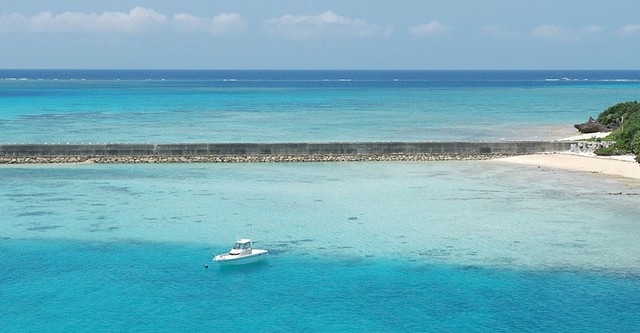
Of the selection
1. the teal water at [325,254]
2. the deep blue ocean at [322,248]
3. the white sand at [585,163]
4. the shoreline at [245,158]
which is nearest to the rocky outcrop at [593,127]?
the white sand at [585,163]

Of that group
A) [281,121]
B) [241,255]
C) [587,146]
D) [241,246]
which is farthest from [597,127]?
[241,255]

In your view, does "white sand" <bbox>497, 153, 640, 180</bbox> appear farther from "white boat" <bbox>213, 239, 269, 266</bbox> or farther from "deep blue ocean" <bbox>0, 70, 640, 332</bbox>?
"white boat" <bbox>213, 239, 269, 266</bbox>

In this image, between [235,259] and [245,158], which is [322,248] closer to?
[235,259]

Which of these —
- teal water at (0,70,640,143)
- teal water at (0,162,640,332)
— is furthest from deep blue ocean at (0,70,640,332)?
teal water at (0,70,640,143)

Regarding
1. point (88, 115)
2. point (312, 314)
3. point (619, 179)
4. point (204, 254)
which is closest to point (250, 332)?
point (312, 314)

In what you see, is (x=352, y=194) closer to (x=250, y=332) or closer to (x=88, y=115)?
(x=250, y=332)

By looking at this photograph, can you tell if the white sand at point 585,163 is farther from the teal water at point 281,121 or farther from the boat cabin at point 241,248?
the boat cabin at point 241,248
